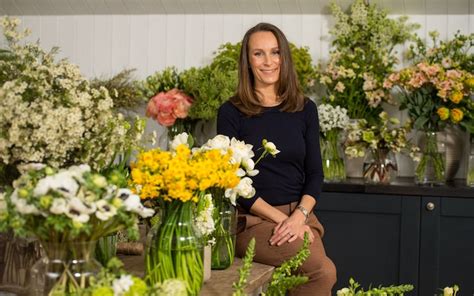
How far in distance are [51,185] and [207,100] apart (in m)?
2.50

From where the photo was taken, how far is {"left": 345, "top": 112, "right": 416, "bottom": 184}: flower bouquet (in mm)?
3674

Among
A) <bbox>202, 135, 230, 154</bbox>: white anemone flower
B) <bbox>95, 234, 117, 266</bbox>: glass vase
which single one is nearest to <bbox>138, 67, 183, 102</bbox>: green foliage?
<bbox>202, 135, 230, 154</bbox>: white anemone flower

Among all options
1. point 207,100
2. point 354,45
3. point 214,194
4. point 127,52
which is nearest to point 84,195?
point 214,194

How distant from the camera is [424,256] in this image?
3.49 metres

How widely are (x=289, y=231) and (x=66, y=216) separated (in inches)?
53.7

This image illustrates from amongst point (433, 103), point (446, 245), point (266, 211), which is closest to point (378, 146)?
point (433, 103)

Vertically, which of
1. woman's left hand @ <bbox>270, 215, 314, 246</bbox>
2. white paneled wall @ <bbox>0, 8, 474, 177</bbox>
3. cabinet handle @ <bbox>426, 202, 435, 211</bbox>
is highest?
white paneled wall @ <bbox>0, 8, 474, 177</bbox>

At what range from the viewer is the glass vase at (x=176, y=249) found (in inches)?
64.0

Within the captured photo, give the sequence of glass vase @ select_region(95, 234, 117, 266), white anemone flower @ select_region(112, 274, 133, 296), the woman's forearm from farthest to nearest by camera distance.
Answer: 1. the woman's forearm
2. glass vase @ select_region(95, 234, 117, 266)
3. white anemone flower @ select_region(112, 274, 133, 296)

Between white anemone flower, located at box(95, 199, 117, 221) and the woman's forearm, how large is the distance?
1.39m

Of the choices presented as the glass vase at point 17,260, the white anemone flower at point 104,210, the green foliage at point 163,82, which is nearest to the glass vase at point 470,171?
the green foliage at point 163,82

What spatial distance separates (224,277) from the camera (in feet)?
6.20

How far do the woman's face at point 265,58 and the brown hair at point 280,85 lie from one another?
0.7 inches

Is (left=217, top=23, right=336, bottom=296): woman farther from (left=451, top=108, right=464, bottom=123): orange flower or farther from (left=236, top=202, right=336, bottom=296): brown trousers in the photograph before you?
(left=451, top=108, right=464, bottom=123): orange flower
